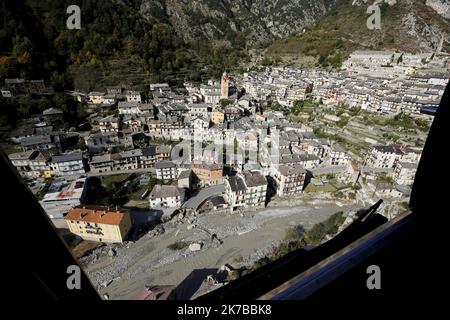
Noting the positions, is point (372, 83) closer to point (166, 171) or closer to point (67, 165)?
point (166, 171)

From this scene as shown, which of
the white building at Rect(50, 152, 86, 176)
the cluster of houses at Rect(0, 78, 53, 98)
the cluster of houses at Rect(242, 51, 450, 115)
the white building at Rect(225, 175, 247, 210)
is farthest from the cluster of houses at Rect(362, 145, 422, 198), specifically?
the cluster of houses at Rect(0, 78, 53, 98)

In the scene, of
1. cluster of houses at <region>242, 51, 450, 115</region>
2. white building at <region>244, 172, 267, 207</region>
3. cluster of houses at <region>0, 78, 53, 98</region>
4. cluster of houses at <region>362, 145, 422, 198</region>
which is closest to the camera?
white building at <region>244, 172, 267, 207</region>

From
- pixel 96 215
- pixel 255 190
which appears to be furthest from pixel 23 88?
pixel 255 190

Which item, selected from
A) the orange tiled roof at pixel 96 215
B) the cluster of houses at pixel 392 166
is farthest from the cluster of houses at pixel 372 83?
the orange tiled roof at pixel 96 215

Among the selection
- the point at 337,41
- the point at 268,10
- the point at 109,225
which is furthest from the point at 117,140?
the point at 268,10

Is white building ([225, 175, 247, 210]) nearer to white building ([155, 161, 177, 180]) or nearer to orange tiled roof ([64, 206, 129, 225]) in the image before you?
white building ([155, 161, 177, 180])
